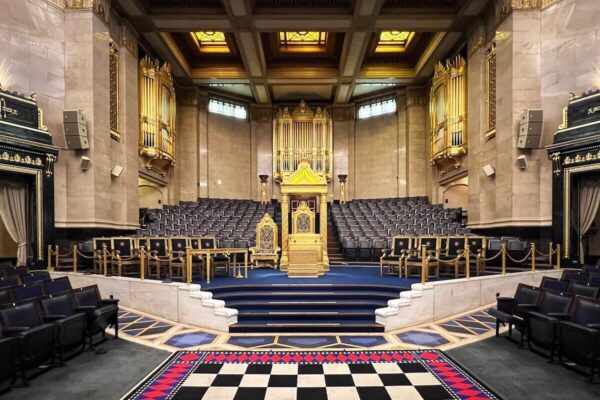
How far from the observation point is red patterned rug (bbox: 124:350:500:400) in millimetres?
3480

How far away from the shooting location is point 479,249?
8.03 metres

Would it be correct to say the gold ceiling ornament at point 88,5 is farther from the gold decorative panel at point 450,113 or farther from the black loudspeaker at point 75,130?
the gold decorative panel at point 450,113

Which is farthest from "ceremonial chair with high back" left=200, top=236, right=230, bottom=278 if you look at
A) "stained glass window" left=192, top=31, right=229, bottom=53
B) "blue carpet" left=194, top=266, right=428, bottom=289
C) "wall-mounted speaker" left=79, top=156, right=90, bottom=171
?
"stained glass window" left=192, top=31, right=229, bottom=53

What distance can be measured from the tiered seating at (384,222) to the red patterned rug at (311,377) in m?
6.64

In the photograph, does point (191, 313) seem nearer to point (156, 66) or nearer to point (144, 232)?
point (144, 232)

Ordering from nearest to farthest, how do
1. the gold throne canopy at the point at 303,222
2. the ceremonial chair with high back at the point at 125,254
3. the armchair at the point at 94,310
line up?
the armchair at the point at 94,310
the ceremonial chair with high back at the point at 125,254
the gold throne canopy at the point at 303,222

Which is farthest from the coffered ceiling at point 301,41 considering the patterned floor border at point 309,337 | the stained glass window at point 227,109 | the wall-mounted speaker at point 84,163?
the patterned floor border at point 309,337

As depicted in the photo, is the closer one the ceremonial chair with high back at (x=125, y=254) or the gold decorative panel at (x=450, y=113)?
the ceremonial chair with high back at (x=125, y=254)

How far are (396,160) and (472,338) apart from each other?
12.1m

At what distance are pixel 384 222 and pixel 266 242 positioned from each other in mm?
4815

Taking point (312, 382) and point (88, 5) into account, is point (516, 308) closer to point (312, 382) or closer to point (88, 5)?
point (312, 382)

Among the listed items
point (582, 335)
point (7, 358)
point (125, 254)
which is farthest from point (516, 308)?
point (125, 254)

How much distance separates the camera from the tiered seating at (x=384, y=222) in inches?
440

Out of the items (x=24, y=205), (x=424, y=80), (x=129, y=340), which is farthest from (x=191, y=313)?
(x=424, y=80)
